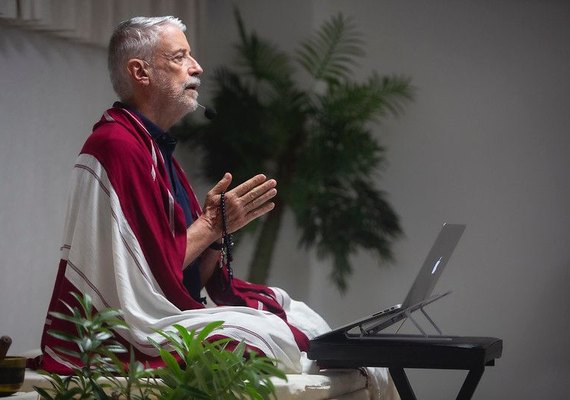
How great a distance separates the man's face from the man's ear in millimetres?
25

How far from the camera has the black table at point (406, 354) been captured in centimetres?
315

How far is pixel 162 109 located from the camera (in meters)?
3.83

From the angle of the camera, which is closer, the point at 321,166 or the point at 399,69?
the point at 321,166

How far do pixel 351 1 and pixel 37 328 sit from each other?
290 cm

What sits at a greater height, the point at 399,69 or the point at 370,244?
the point at 399,69

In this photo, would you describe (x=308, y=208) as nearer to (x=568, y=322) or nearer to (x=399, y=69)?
(x=399, y=69)

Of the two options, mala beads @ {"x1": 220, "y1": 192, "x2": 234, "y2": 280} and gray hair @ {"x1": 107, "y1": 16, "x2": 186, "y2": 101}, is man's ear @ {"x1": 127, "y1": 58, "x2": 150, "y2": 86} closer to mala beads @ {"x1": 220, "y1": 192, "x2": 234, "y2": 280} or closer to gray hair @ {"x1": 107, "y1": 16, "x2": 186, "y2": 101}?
gray hair @ {"x1": 107, "y1": 16, "x2": 186, "y2": 101}

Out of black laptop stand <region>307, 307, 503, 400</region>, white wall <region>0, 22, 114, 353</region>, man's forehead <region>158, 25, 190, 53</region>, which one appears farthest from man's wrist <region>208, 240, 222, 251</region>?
white wall <region>0, 22, 114, 353</region>

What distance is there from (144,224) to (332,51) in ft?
11.1

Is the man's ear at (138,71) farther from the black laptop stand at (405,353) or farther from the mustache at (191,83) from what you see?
the black laptop stand at (405,353)

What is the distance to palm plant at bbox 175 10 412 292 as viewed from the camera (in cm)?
640

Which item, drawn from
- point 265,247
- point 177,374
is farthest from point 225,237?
point 265,247

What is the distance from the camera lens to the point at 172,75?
383 cm

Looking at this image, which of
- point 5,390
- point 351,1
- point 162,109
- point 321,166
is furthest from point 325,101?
point 5,390
